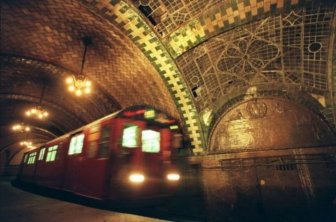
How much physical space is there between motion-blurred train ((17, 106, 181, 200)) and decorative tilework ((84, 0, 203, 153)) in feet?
3.31

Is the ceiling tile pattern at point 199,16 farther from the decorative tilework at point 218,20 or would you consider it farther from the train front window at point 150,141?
the train front window at point 150,141

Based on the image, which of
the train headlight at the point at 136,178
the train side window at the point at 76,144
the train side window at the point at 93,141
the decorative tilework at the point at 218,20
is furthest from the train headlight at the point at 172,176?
the decorative tilework at the point at 218,20

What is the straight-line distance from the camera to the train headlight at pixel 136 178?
5301 mm

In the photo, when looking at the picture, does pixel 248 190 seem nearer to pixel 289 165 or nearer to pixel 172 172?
pixel 289 165

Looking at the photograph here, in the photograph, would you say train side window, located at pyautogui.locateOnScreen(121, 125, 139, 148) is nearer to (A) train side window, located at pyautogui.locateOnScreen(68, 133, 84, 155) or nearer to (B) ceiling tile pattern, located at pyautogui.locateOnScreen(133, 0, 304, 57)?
(A) train side window, located at pyautogui.locateOnScreen(68, 133, 84, 155)

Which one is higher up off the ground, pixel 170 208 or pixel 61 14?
pixel 61 14

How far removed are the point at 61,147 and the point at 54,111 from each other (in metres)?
7.26

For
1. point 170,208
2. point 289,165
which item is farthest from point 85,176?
point 289,165

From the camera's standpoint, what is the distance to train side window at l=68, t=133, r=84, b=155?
6480 mm

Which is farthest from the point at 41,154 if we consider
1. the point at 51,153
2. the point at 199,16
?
the point at 199,16

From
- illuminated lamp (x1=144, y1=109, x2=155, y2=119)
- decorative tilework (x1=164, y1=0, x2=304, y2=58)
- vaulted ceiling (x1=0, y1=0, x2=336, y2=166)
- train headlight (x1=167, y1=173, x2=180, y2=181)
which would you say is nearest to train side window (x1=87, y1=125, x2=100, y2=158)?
illuminated lamp (x1=144, y1=109, x2=155, y2=119)

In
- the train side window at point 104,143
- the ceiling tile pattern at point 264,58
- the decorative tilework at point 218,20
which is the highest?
the decorative tilework at point 218,20

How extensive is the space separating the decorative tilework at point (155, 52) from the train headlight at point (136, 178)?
301cm

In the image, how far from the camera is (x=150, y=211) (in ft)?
20.8
